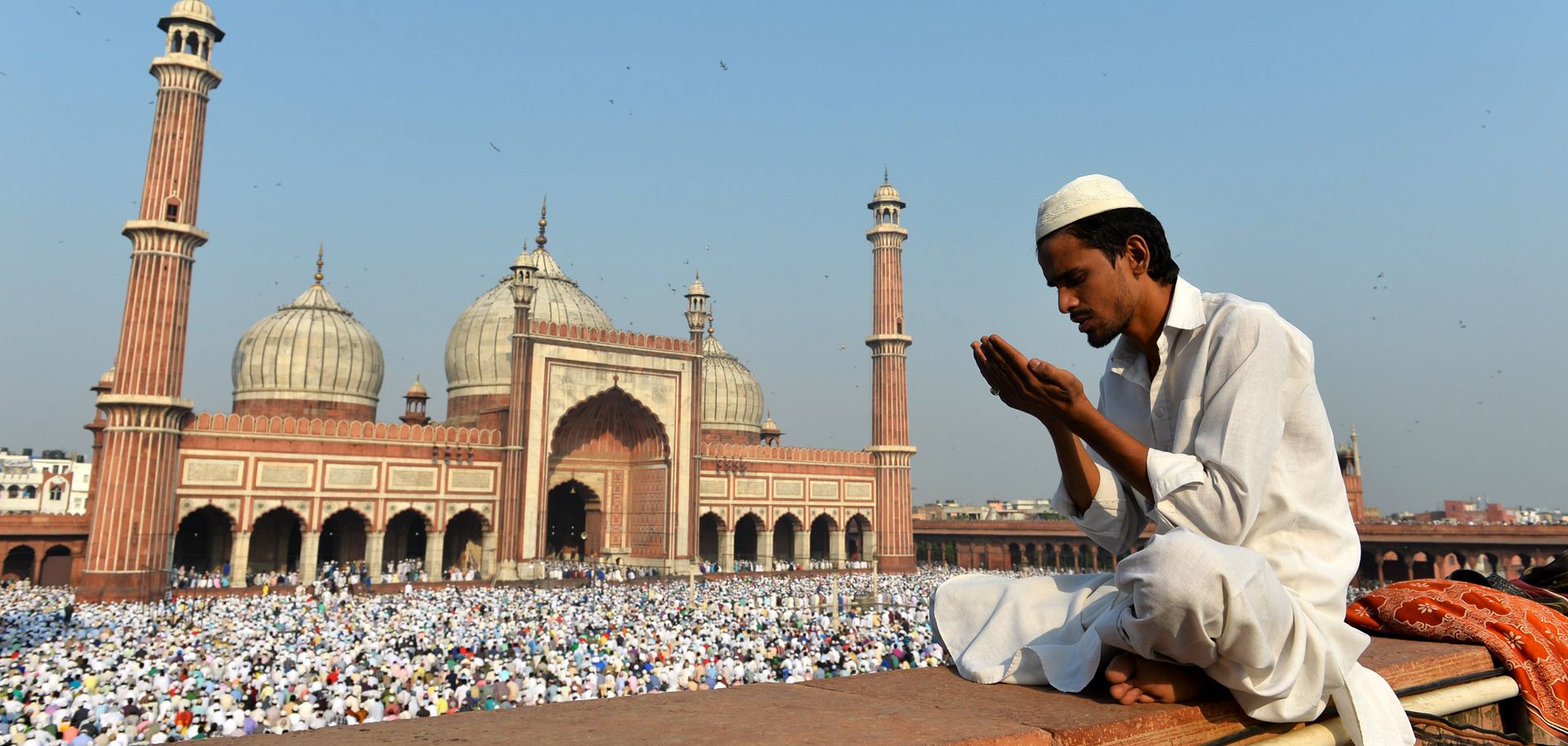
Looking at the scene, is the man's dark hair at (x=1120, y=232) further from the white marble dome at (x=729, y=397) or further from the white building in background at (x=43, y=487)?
the white building in background at (x=43, y=487)

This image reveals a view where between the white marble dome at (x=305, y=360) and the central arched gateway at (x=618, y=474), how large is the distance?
20.3 ft

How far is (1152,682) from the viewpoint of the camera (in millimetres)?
1537

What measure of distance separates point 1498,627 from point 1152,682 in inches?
47.3

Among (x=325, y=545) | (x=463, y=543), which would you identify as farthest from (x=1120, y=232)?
(x=325, y=545)

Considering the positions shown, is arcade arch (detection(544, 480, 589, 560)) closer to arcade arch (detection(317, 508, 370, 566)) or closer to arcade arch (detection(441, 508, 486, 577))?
arcade arch (detection(441, 508, 486, 577))

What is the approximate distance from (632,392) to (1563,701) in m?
25.1

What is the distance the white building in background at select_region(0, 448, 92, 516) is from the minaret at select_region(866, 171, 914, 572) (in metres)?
36.5

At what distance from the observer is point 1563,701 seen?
6.59 ft

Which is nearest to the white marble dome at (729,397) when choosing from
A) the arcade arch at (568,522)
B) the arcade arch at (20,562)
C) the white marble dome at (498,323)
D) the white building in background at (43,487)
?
the white marble dome at (498,323)

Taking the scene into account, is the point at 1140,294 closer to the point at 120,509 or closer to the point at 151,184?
the point at 120,509

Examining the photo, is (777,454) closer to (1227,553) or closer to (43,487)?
(1227,553)

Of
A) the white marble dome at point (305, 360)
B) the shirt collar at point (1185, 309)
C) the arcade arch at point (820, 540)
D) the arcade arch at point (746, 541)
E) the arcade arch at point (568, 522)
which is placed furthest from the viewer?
the arcade arch at point (820, 540)

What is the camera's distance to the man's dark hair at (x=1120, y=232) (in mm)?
1703

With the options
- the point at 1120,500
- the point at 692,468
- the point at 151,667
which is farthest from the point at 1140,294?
the point at 692,468
